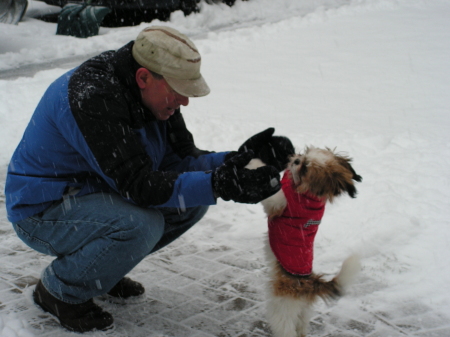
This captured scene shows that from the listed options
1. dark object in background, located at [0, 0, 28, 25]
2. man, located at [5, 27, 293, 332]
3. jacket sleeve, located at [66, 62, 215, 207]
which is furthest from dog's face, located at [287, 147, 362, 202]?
dark object in background, located at [0, 0, 28, 25]

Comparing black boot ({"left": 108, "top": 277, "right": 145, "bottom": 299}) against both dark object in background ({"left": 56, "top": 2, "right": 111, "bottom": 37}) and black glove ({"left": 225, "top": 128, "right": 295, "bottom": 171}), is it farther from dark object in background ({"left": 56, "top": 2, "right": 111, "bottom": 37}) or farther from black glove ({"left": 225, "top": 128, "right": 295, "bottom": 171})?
dark object in background ({"left": 56, "top": 2, "right": 111, "bottom": 37})

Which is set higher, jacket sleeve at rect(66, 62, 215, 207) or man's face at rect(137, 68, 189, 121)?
man's face at rect(137, 68, 189, 121)

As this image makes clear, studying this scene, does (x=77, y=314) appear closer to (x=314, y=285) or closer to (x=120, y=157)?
(x=120, y=157)

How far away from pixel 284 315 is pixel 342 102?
5416 mm

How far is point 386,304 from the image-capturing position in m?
3.10

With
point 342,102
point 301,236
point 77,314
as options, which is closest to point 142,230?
point 77,314

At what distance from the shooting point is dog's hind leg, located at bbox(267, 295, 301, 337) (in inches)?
99.7

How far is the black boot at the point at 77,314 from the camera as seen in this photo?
8.55 ft

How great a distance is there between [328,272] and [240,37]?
30.2 ft

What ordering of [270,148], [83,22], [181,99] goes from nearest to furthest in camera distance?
[181,99], [270,148], [83,22]

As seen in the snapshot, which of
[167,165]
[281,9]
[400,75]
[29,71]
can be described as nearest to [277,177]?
[167,165]

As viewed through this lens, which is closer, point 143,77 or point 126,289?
point 143,77

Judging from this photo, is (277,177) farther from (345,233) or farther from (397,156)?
(397,156)

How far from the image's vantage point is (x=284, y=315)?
8.38ft
